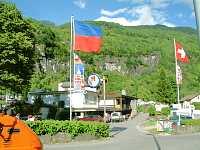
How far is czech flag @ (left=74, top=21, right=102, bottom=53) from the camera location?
35281 millimetres

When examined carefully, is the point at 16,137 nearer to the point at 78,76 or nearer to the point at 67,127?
the point at 67,127

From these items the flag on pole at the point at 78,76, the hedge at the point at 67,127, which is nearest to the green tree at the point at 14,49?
the flag on pole at the point at 78,76

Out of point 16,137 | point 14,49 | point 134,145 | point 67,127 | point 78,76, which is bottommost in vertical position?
point 134,145

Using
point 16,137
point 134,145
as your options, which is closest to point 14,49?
point 134,145

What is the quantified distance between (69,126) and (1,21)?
809 inches

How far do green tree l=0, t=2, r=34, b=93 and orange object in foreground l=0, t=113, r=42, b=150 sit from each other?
3887 cm

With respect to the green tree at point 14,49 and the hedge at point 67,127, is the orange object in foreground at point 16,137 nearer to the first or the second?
the hedge at point 67,127

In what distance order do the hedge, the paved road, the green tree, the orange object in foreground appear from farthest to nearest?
the green tree, the hedge, the paved road, the orange object in foreground

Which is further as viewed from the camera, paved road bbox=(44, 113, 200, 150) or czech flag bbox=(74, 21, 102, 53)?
czech flag bbox=(74, 21, 102, 53)

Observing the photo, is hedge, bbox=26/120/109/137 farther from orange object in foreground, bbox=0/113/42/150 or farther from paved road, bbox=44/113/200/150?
orange object in foreground, bbox=0/113/42/150

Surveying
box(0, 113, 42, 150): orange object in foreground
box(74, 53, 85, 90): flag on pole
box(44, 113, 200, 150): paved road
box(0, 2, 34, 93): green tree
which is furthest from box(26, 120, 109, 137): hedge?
box(0, 113, 42, 150): orange object in foreground

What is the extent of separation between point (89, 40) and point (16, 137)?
27.8 meters

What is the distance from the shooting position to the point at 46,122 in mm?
30500

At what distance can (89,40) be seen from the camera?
3547 centimetres
